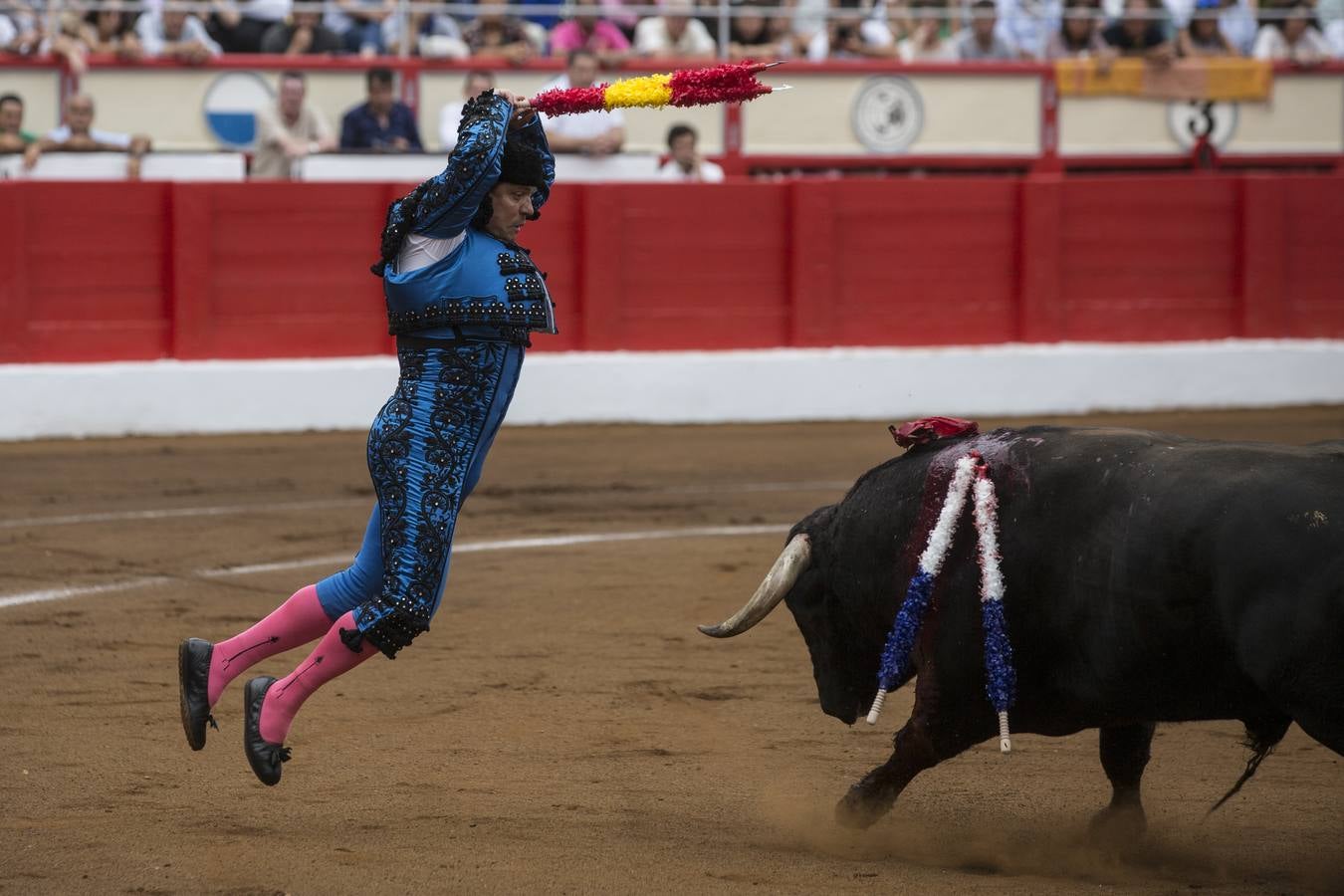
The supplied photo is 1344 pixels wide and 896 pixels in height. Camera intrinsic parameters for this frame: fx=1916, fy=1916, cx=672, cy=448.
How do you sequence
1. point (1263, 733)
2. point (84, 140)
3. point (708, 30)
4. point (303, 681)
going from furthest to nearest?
point (708, 30), point (84, 140), point (303, 681), point (1263, 733)

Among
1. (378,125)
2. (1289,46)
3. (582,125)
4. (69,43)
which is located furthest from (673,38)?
(1289,46)

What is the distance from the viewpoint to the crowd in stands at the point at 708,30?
11367 mm

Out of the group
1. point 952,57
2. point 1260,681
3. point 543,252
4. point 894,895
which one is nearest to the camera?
point 1260,681

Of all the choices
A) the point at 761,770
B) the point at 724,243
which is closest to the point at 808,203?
the point at 724,243

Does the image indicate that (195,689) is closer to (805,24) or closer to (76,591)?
(76,591)

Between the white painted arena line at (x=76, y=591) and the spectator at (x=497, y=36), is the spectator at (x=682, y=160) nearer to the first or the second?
the spectator at (x=497, y=36)

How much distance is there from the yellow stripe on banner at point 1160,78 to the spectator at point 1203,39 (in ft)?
0.36

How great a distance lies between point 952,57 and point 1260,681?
34.4ft

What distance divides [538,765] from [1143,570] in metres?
1.38

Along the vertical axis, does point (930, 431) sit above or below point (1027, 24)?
below

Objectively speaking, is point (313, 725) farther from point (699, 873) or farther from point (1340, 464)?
point (1340, 464)

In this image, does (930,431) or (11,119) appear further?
(11,119)

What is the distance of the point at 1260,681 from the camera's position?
2889 mm

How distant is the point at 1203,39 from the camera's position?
13.1m
